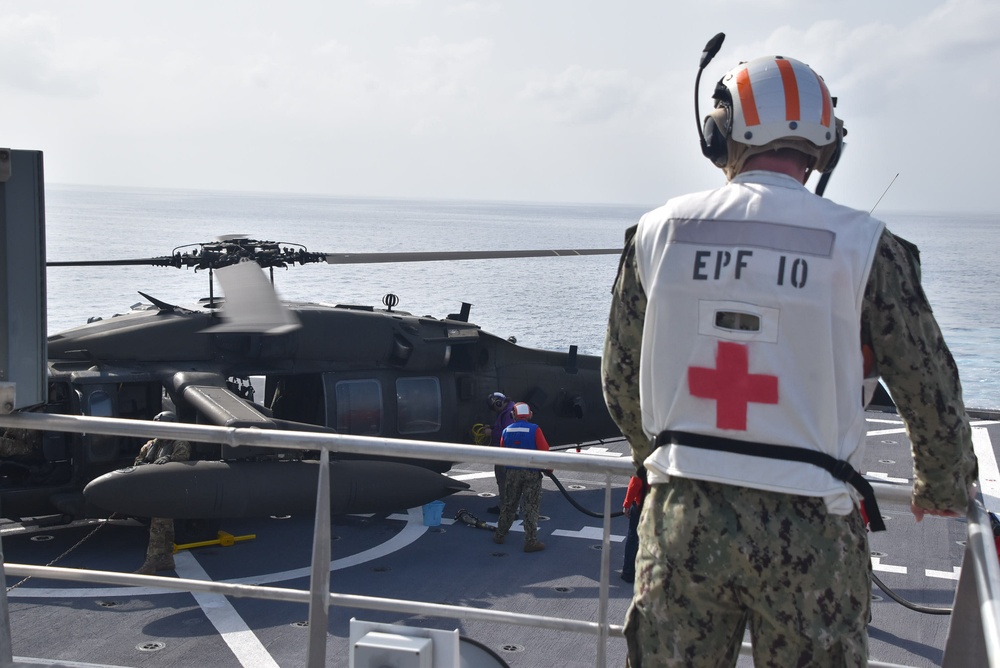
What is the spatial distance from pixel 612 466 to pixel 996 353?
102 feet

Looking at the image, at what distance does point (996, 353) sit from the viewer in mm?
30312

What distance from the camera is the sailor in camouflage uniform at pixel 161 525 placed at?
8961 millimetres

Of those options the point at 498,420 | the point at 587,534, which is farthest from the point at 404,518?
the point at 587,534

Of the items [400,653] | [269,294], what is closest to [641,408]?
[400,653]

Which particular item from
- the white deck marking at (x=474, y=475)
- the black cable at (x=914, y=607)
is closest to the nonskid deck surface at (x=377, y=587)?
the white deck marking at (x=474, y=475)

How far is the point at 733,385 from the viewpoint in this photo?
91.4 inches

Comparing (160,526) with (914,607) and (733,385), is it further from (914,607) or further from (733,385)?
(733,385)

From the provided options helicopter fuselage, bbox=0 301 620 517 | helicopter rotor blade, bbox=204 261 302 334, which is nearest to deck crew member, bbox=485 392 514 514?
helicopter fuselage, bbox=0 301 620 517

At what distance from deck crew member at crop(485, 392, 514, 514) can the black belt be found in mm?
8096

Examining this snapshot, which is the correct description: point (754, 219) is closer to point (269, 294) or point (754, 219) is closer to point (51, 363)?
point (269, 294)

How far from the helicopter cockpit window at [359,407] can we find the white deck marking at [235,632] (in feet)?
11.5

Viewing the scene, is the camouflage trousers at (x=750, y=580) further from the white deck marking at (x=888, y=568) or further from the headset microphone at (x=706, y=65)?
the white deck marking at (x=888, y=568)

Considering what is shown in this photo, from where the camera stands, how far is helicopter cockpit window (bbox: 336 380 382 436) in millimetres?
11391

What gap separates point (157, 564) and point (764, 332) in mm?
7905
